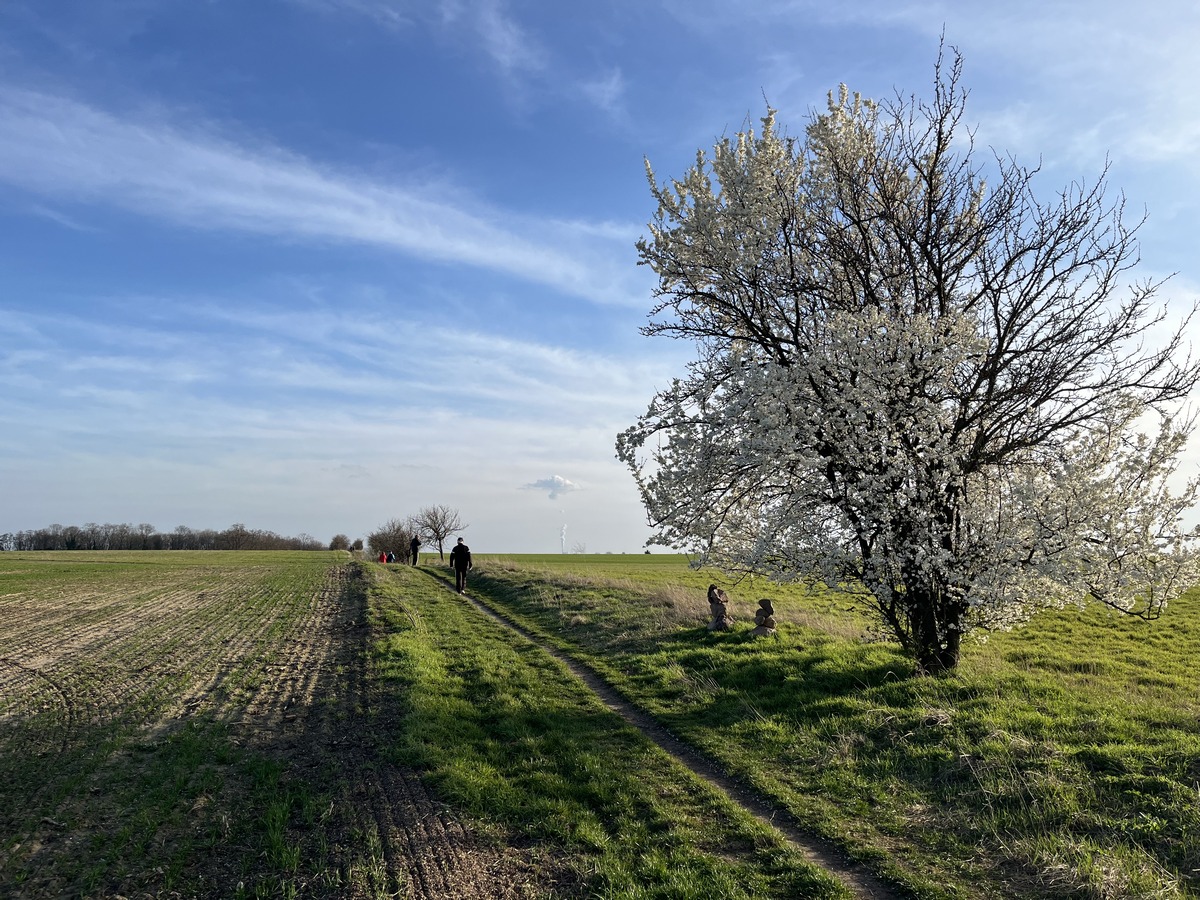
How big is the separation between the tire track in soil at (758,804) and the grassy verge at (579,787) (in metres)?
0.24

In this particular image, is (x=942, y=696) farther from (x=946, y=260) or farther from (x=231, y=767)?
(x=231, y=767)

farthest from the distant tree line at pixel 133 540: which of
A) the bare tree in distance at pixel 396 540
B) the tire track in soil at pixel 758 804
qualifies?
the tire track in soil at pixel 758 804

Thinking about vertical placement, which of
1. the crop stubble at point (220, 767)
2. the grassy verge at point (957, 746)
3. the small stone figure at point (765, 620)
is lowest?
the crop stubble at point (220, 767)

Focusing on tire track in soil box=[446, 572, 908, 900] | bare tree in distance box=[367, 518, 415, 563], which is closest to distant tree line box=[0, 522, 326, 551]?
bare tree in distance box=[367, 518, 415, 563]

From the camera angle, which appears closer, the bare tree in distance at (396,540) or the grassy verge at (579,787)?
the grassy verge at (579,787)

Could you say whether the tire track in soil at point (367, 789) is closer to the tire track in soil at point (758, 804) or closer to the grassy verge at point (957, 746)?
the tire track in soil at point (758, 804)

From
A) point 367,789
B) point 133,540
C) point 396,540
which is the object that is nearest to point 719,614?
point 367,789

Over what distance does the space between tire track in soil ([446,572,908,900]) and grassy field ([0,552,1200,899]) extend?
0.18 m

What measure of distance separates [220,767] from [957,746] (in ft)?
30.9

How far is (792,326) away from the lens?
13.1 m

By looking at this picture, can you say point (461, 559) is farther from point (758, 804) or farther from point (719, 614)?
point (758, 804)

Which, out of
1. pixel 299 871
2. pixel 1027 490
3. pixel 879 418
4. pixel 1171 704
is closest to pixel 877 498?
pixel 879 418

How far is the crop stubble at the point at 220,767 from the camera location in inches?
245

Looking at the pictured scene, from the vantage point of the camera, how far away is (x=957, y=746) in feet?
30.0
